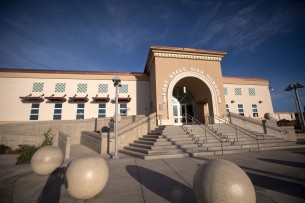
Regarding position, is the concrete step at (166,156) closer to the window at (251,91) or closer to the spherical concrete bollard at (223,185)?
the spherical concrete bollard at (223,185)

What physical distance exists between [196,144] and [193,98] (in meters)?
12.1

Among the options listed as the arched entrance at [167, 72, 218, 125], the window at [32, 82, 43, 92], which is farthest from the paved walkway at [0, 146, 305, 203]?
the window at [32, 82, 43, 92]

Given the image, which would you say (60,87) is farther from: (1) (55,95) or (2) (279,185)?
(2) (279,185)

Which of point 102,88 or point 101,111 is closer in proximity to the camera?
point 101,111

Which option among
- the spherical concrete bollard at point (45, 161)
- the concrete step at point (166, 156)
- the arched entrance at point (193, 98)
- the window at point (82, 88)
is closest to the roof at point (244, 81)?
the arched entrance at point (193, 98)

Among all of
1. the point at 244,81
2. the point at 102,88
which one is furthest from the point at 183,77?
the point at 244,81

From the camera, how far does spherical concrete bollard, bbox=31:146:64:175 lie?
20.7ft

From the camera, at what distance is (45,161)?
6.34 meters

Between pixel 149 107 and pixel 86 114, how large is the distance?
8.45 meters

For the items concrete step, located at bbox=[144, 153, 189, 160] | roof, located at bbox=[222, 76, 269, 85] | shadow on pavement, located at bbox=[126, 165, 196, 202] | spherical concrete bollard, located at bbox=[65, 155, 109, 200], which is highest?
roof, located at bbox=[222, 76, 269, 85]

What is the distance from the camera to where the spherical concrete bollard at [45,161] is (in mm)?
6316

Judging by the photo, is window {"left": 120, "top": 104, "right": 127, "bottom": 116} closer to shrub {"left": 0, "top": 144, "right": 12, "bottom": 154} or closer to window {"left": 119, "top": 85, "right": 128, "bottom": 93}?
window {"left": 119, "top": 85, "right": 128, "bottom": 93}

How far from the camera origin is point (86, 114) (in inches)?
801

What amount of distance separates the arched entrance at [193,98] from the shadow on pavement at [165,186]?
11.6m
